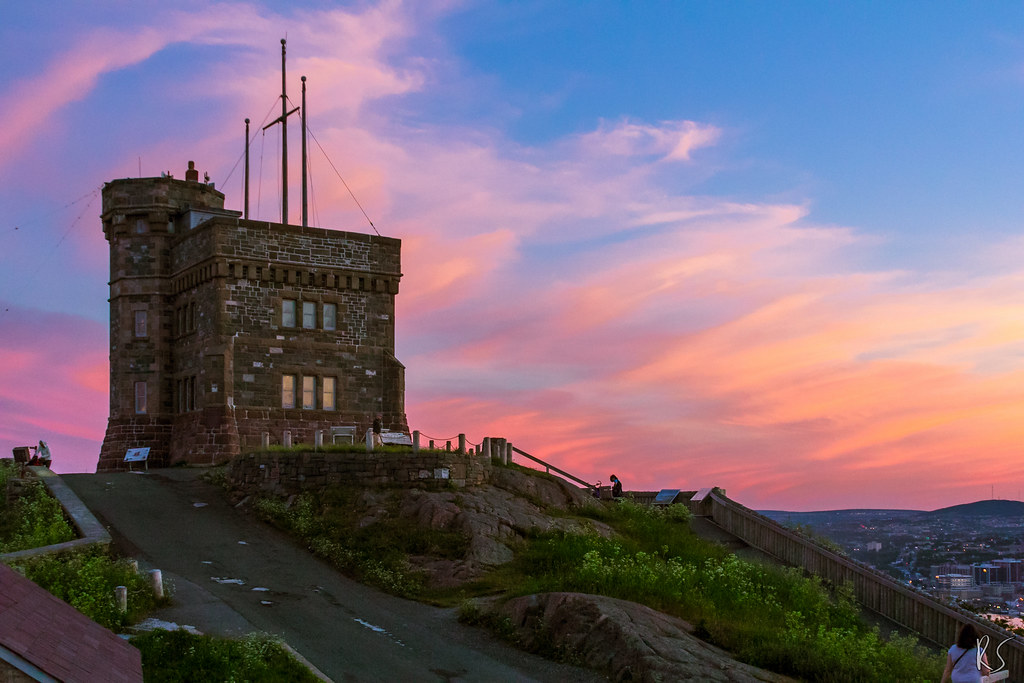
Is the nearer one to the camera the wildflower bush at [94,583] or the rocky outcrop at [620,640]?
the rocky outcrop at [620,640]

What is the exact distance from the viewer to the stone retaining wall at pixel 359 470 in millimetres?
33188

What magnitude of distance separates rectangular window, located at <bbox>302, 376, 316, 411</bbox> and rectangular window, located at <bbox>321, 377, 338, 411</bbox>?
40 cm

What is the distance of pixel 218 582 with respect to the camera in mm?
26531

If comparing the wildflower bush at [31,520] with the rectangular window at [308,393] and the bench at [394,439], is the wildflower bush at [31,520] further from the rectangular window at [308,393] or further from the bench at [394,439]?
the rectangular window at [308,393]

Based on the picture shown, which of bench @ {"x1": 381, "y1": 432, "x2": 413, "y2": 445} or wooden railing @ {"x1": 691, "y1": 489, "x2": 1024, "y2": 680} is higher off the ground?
bench @ {"x1": 381, "y1": 432, "x2": 413, "y2": 445}

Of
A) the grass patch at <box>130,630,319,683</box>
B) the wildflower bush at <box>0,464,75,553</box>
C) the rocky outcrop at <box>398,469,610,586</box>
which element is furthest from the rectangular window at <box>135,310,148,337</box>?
the grass patch at <box>130,630,319,683</box>

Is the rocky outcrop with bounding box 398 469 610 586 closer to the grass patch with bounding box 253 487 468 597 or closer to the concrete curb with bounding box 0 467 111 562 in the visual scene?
the grass patch with bounding box 253 487 468 597

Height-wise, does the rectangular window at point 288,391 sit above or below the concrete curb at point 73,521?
above

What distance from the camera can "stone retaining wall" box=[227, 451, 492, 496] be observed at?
33.2 metres

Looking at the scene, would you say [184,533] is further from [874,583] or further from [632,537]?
[874,583]

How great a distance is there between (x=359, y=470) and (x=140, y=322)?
1832cm

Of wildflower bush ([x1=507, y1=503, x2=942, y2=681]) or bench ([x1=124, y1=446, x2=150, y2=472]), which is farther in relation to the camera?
bench ([x1=124, y1=446, x2=150, y2=472])

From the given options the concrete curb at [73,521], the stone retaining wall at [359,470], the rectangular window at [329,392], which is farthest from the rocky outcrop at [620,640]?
the rectangular window at [329,392]

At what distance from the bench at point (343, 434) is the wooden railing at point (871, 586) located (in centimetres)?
1314
